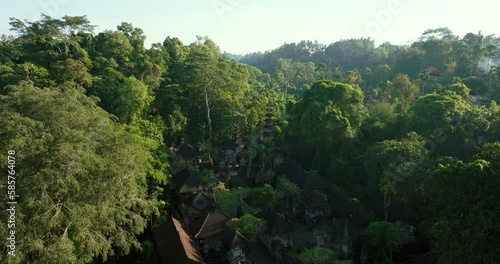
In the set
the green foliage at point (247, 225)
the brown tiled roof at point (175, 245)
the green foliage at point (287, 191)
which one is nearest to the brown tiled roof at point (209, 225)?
the brown tiled roof at point (175, 245)

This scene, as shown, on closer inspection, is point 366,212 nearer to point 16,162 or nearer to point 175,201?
point 175,201

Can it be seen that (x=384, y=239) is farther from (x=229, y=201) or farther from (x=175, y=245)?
(x=175, y=245)

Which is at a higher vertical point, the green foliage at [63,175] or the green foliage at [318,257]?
the green foliage at [63,175]

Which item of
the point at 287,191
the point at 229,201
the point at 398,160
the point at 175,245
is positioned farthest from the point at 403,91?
the point at 175,245

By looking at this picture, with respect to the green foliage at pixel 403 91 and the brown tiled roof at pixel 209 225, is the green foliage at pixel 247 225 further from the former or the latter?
the green foliage at pixel 403 91

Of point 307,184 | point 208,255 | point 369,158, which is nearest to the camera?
point 208,255

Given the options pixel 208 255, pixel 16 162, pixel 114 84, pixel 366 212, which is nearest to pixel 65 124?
pixel 16 162

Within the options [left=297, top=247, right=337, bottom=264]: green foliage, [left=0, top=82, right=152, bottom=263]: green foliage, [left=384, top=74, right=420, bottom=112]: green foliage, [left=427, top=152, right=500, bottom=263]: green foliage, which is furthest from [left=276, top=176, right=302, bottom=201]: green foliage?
[left=384, top=74, right=420, bottom=112]: green foliage

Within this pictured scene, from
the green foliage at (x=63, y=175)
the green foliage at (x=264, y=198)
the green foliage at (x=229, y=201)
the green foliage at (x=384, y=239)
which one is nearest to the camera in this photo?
the green foliage at (x=63, y=175)
